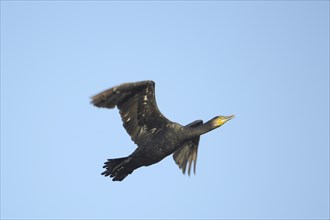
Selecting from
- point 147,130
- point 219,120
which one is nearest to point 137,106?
point 147,130

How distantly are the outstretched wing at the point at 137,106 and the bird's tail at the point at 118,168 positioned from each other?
523 millimetres

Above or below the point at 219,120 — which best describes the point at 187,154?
below

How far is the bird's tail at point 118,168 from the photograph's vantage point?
14.6m

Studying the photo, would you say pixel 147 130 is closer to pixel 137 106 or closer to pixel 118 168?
pixel 137 106

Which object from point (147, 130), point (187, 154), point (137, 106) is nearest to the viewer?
point (137, 106)

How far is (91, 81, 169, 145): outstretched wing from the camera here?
45.0ft

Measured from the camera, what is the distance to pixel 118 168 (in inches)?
577

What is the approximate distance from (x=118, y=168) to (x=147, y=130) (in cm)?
102

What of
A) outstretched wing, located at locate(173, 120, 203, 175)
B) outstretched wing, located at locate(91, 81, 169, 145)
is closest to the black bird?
outstretched wing, located at locate(91, 81, 169, 145)

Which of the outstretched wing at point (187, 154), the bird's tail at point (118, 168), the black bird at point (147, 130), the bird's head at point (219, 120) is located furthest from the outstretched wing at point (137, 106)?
the outstretched wing at point (187, 154)

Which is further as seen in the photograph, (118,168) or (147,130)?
(147,130)

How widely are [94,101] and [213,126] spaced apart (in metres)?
2.85

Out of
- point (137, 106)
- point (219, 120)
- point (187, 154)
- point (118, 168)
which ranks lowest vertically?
point (118, 168)

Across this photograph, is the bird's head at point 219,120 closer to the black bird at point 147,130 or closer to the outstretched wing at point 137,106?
the black bird at point 147,130
